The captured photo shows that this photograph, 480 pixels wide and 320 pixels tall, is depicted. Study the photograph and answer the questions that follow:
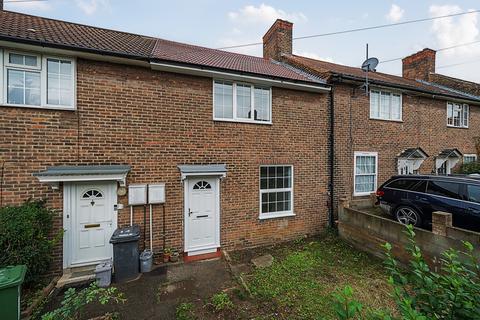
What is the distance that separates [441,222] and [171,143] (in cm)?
740

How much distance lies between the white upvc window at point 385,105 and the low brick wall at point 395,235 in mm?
4434

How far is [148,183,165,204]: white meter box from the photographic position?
602 cm

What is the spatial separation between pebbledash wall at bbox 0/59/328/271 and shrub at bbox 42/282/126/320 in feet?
5.69

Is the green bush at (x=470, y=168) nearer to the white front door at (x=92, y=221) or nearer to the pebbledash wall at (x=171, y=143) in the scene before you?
the pebbledash wall at (x=171, y=143)

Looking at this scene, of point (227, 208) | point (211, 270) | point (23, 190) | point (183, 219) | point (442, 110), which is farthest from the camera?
point (442, 110)

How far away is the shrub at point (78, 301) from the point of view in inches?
125

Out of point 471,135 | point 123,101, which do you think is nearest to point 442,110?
point 471,135

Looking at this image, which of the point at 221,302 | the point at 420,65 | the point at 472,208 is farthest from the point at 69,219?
the point at 420,65

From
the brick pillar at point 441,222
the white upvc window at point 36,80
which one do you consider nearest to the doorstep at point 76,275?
the white upvc window at point 36,80

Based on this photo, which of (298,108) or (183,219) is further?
(298,108)

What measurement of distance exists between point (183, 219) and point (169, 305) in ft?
7.70

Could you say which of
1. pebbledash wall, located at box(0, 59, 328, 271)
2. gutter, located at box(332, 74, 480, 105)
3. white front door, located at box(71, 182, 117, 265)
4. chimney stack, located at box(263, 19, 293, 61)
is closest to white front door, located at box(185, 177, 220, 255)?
pebbledash wall, located at box(0, 59, 328, 271)

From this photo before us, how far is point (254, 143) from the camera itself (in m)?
7.30

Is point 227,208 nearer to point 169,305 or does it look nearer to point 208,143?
point 208,143
